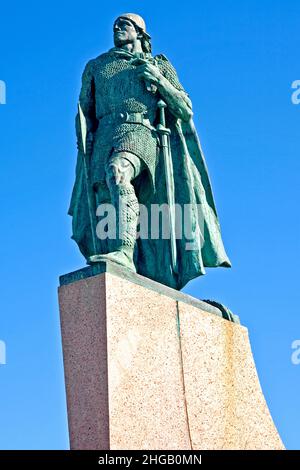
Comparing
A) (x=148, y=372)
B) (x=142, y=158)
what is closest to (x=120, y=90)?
(x=142, y=158)

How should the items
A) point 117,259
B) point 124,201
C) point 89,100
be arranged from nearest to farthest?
point 117,259 < point 124,201 < point 89,100

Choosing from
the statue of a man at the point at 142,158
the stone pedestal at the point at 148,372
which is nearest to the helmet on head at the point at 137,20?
the statue of a man at the point at 142,158

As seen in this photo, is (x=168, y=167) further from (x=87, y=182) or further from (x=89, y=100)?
(x=89, y=100)

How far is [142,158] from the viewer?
10516 millimetres

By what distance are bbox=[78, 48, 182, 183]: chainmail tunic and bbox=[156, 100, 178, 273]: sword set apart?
0.08 m

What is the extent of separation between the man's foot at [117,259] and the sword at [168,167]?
752 millimetres

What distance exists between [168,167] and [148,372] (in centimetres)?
261

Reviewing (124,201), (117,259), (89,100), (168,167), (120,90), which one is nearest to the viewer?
(117,259)

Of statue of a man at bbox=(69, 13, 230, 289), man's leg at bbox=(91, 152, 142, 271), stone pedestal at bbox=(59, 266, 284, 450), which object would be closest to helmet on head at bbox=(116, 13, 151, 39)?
statue of a man at bbox=(69, 13, 230, 289)

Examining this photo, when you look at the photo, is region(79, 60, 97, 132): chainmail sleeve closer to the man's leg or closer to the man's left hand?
the man's left hand

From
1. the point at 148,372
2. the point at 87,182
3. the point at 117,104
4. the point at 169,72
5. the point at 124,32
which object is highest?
the point at 124,32
